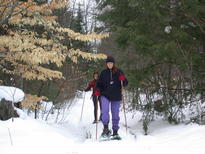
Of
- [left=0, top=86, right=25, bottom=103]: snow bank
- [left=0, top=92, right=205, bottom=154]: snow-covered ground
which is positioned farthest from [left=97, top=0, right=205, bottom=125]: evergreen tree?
[left=0, top=86, right=25, bottom=103]: snow bank

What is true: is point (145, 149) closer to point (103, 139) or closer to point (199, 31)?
point (103, 139)

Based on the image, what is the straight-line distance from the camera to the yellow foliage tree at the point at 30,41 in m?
6.94

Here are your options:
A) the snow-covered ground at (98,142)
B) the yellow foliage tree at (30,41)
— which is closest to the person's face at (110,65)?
the yellow foliage tree at (30,41)

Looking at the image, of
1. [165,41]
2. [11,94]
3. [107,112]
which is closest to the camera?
[165,41]

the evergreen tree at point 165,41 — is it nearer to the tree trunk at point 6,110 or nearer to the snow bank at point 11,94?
the snow bank at point 11,94

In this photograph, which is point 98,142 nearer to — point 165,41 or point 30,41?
point 165,41

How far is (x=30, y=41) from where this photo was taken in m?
7.54

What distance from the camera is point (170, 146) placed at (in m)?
5.70

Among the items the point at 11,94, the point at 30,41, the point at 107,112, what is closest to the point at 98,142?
the point at 107,112

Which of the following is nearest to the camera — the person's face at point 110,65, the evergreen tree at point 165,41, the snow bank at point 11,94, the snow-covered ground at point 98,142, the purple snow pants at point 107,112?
the snow-covered ground at point 98,142

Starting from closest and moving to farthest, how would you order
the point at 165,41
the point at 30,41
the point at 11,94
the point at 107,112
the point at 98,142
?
the point at 98,142 → the point at 165,41 → the point at 107,112 → the point at 30,41 → the point at 11,94

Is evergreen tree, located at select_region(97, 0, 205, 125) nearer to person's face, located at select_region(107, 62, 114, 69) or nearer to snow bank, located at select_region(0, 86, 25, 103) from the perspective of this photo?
person's face, located at select_region(107, 62, 114, 69)

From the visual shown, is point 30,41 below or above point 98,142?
above

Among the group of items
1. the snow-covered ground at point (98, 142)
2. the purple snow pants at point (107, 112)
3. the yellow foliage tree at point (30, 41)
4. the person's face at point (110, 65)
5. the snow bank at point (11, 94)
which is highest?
the yellow foliage tree at point (30, 41)
